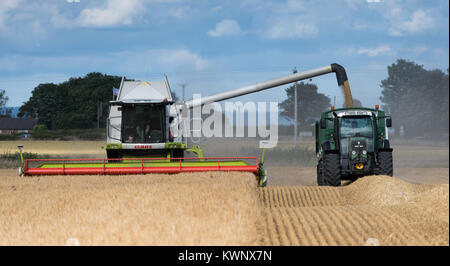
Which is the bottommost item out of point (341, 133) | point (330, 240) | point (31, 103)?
point (330, 240)

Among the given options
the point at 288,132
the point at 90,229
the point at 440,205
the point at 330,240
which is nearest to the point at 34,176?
the point at 90,229

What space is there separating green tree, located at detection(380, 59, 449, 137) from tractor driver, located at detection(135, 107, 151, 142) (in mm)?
19084

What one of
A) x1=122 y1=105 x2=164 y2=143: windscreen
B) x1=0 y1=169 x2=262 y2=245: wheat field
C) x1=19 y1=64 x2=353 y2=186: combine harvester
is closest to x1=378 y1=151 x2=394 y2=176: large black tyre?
x1=19 y1=64 x2=353 y2=186: combine harvester

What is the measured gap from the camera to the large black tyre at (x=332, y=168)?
11.7 m

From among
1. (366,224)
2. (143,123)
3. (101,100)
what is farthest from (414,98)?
(366,224)

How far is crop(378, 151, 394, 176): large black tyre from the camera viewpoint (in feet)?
38.8

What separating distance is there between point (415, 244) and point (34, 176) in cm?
816

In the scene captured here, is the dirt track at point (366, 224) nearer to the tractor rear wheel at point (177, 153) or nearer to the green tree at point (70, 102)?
the tractor rear wheel at point (177, 153)

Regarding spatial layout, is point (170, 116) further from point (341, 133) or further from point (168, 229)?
point (168, 229)

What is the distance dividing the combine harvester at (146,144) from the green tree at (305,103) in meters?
49.7

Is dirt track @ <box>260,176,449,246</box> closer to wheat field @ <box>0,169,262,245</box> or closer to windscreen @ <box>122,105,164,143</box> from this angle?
wheat field @ <box>0,169,262,245</box>

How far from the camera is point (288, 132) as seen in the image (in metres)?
55.4

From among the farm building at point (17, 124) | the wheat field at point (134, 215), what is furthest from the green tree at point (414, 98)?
the farm building at point (17, 124)

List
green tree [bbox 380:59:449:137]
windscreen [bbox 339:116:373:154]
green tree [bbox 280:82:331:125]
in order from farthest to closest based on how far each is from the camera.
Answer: green tree [bbox 280:82:331:125] → green tree [bbox 380:59:449:137] → windscreen [bbox 339:116:373:154]
